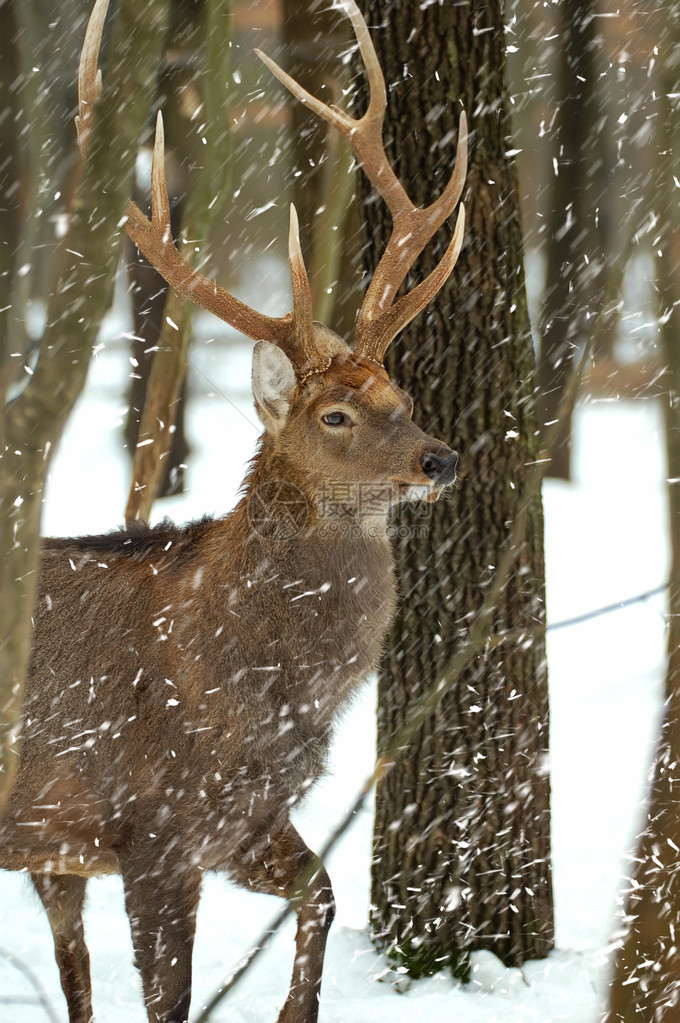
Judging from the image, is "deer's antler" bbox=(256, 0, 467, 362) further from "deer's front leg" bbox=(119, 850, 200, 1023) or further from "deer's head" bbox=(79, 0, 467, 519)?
"deer's front leg" bbox=(119, 850, 200, 1023)

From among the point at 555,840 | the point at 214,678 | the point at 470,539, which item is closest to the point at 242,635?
the point at 214,678

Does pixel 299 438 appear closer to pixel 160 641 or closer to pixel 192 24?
pixel 160 641

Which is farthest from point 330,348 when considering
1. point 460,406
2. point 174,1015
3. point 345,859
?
point 345,859

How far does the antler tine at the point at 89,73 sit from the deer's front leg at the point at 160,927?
2426mm

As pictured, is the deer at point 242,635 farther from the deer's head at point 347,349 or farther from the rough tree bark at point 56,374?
the rough tree bark at point 56,374

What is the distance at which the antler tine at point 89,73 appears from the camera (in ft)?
10.7

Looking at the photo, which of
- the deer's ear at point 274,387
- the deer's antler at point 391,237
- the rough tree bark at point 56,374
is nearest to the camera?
the rough tree bark at point 56,374

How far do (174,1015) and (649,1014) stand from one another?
171cm

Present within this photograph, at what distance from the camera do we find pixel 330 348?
435 cm

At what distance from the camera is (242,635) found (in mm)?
4070

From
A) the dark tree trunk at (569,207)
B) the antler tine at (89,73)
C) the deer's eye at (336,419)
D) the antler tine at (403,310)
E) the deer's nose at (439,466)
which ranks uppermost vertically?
the dark tree trunk at (569,207)

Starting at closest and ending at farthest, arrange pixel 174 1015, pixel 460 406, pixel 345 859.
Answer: pixel 174 1015
pixel 460 406
pixel 345 859

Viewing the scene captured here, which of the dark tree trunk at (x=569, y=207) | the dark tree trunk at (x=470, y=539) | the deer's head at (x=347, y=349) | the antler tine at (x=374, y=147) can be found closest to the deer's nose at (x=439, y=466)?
the deer's head at (x=347, y=349)

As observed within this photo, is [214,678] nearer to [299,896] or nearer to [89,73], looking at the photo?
[299,896]
